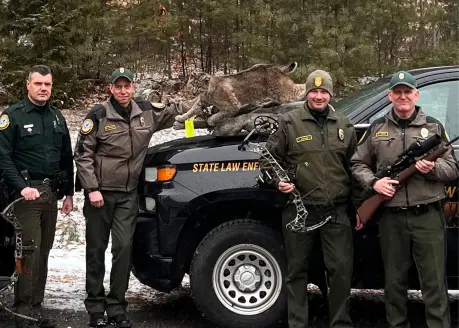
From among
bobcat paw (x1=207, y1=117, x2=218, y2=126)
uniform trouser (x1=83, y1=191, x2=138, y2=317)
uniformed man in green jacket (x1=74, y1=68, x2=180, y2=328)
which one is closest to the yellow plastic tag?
bobcat paw (x1=207, y1=117, x2=218, y2=126)

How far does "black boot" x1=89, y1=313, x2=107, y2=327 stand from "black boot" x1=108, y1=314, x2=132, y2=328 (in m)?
0.06

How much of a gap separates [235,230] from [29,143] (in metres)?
1.75

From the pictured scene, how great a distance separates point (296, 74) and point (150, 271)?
945cm

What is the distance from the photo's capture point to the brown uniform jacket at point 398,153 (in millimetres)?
4027

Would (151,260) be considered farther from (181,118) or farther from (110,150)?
(181,118)

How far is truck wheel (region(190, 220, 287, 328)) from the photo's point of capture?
4.60 m

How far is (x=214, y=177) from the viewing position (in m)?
4.62

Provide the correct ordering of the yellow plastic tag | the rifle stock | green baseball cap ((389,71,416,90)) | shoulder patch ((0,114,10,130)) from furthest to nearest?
the yellow plastic tag, shoulder patch ((0,114,10,130)), green baseball cap ((389,71,416,90)), the rifle stock

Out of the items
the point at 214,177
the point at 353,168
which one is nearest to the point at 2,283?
the point at 214,177

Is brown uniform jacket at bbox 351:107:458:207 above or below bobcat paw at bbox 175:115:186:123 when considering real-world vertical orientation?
below

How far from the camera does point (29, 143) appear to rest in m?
4.75

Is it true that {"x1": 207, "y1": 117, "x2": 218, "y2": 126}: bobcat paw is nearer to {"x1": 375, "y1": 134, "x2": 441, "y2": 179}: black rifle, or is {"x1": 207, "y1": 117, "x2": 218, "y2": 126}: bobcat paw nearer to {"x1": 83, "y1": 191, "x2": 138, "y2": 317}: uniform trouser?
{"x1": 83, "y1": 191, "x2": 138, "y2": 317}: uniform trouser

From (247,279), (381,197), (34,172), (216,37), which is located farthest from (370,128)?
(216,37)

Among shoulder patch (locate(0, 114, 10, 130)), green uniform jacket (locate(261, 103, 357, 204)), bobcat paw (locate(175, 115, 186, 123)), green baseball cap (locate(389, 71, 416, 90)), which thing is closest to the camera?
green baseball cap (locate(389, 71, 416, 90))
